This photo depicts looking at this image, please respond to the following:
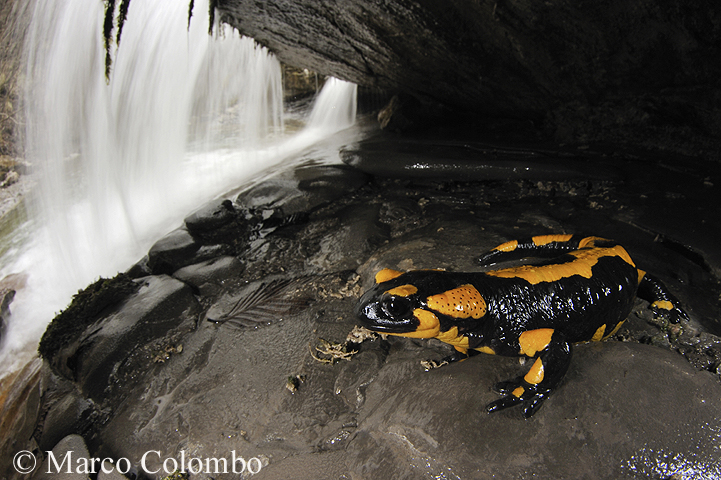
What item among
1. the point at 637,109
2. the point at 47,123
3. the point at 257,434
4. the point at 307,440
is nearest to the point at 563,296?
the point at 307,440

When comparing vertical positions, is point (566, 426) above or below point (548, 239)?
below

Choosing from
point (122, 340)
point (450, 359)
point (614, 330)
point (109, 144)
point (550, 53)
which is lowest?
point (122, 340)

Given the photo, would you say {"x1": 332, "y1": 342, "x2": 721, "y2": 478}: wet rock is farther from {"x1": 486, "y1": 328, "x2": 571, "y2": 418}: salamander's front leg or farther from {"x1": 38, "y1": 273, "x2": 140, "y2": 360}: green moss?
{"x1": 38, "y1": 273, "x2": 140, "y2": 360}: green moss

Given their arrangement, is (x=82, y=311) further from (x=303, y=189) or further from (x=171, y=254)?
(x=303, y=189)

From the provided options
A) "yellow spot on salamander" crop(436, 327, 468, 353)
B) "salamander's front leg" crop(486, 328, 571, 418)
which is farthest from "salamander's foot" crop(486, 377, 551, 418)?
"yellow spot on salamander" crop(436, 327, 468, 353)

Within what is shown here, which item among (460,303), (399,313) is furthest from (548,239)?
(399,313)

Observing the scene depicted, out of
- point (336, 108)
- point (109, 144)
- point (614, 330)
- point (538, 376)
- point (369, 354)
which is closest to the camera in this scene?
point (538, 376)

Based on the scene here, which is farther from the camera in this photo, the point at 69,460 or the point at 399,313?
the point at 69,460
